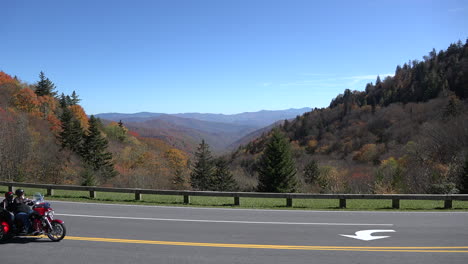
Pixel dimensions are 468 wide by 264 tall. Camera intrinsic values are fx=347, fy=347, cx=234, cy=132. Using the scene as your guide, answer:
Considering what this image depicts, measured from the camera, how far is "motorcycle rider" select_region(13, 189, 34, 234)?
853cm

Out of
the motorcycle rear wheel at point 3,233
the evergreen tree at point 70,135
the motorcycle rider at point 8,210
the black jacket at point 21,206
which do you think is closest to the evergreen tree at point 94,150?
the evergreen tree at point 70,135

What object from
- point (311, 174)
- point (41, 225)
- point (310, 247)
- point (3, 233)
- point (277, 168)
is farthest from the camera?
point (311, 174)

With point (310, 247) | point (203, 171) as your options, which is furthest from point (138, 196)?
point (203, 171)

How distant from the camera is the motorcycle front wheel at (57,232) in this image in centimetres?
857

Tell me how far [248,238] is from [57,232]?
4.78 metres

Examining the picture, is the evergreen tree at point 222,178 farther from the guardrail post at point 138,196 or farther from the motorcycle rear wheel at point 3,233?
the motorcycle rear wheel at point 3,233

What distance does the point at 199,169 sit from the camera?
51.3m

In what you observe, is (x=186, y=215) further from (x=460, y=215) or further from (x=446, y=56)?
(x=446, y=56)

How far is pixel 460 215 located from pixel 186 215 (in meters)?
9.59

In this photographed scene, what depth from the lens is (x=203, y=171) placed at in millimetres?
50938

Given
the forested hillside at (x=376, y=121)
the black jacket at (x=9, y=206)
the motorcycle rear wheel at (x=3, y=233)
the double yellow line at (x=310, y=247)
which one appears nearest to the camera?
the double yellow line at (x=310, y=247)

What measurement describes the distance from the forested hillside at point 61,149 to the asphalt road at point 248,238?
20.3 meters

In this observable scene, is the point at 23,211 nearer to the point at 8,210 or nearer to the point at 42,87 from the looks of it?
the point at 8,210

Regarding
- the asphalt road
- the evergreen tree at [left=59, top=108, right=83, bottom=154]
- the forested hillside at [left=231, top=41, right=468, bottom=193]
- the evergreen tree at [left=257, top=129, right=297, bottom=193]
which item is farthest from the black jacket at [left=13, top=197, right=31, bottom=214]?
the evergreen tree at [left=59, top=108, right=83, bottom=154]
